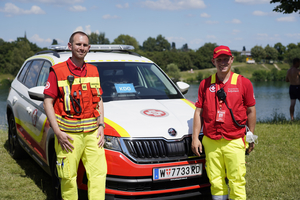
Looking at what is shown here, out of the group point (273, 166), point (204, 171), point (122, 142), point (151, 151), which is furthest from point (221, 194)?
point (273, 166)

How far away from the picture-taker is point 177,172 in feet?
10.4

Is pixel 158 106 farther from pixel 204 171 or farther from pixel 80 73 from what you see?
pixel 80 73

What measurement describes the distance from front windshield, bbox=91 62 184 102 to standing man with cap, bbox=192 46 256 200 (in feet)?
4.13

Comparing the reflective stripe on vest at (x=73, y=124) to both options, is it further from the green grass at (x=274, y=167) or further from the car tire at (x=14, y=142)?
the car tire at (x=14, y=142)

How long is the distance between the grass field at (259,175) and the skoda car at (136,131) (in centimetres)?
49

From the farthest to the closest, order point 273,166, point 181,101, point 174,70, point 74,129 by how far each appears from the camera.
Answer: point 174,70 → point 273,166 → point 181,101 → point 74,129

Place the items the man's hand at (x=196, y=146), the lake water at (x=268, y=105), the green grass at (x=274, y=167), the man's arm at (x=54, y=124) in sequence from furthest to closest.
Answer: the lake water at (x=268, y=105) → the green grass at (x=274, y=167) → the man's hand at (x=196, y=146) → the man's arm at (x=54, y=124)

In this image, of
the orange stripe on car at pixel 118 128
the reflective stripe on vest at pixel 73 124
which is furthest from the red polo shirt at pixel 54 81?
the orange stripe on car at pixel 118 128

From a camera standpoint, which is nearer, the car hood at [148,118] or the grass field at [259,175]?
the car hood at [148,118]

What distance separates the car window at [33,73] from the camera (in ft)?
15.8

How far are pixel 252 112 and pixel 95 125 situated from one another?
160cm

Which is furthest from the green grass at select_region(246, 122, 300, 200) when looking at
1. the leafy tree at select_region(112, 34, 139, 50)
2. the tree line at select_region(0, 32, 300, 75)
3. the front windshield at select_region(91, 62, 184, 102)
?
the leafy tree at select_region(112, 34, 139, 50)

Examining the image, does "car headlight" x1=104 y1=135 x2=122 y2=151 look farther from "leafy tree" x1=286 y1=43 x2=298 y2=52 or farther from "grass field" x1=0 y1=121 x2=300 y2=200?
"leafy tree" x1=286 y1=43 x2=298 y2=52

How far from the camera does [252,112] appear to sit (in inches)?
126
